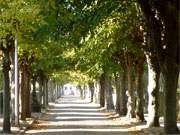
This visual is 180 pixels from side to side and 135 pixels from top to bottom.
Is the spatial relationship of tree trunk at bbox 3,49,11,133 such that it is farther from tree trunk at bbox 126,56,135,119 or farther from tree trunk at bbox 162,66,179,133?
tree trunk at bbox 126,56,135,119

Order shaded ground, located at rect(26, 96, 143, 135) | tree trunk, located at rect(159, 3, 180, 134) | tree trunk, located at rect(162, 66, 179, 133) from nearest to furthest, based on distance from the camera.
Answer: tree trunk, located at rect(159, 3, 180, 134) < tree trunk, located at rect(162, 66, 179, 133) < shaded ground, located at rect(26, 96, 143, 135)

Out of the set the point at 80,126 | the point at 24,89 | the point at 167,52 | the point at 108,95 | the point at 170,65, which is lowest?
the point at 80,126

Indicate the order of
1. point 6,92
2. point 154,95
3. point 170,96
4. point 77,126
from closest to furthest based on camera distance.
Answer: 1. point 170,96
2. point 6,92
3. point 154,95
4. point 77,126

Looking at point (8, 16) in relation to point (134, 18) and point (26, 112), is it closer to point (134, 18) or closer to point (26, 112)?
point (134, 18)

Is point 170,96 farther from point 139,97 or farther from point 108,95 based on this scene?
point 108,95

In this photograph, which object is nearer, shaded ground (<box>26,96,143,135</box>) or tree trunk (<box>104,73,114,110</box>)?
shaded ground (<box>26,96,143,135</box>)

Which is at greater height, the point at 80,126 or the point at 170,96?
the point at 170,96

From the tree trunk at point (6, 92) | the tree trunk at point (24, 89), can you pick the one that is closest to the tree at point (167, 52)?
the tree trunk at point (6, 92)

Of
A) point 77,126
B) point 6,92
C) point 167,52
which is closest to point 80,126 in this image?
point 77,126

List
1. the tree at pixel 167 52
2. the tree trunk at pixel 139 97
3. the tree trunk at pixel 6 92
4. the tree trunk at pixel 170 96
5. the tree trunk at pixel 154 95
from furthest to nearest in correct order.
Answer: the tree trunk at pixel 139 97 → the tree trunk at pixel 154 95 → the tree trunk at pixel 6 92 → the tree trunk at pixel 170 96 → the tree at pixel 167 52

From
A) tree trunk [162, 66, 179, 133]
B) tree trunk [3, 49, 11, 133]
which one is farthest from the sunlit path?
tree trunk [162, 66, 179, 133]

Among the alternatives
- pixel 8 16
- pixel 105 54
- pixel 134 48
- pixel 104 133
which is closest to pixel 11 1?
pixel 8 16

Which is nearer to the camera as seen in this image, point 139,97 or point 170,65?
point 170,65

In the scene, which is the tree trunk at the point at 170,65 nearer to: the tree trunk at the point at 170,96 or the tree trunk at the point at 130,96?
the tree trunk at the point at 170,96
